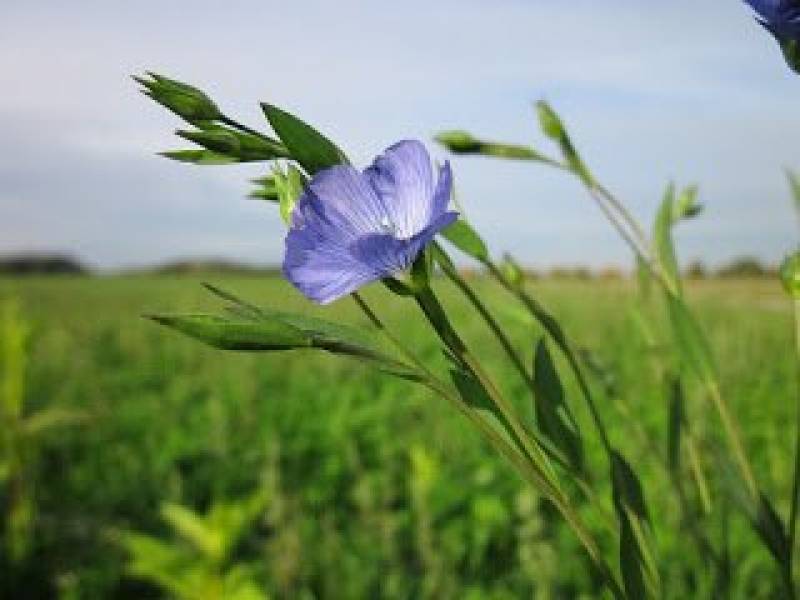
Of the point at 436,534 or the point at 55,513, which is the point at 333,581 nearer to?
the point at 436,534

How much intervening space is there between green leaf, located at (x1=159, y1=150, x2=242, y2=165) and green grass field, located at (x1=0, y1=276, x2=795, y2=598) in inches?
4.0

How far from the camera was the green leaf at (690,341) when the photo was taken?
58 centimetres

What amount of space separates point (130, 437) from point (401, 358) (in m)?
2.73

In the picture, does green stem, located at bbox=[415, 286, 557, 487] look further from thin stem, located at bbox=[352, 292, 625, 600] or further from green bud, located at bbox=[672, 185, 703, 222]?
green bud, located at bbox=[672, 185, 703, 222]

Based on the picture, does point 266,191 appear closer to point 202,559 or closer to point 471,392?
point 471,392

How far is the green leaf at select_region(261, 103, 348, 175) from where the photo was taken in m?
0.39

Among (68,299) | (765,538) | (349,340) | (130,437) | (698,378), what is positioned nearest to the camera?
(349,340)

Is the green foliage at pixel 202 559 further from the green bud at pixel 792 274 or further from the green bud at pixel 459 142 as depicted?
the green bud at pixel 792 274

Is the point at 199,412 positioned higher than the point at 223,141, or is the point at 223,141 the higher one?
the point at 223,141

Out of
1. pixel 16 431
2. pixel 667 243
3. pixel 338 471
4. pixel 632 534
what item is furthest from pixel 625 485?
pixel 338 471

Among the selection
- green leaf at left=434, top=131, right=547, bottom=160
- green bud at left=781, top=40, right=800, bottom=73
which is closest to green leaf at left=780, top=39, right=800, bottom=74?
green bud at left=781, top=40, right=800, bottom=73

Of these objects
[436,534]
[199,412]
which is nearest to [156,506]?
[436,534]

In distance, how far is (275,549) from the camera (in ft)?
5.47

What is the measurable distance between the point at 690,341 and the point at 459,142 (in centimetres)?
19
